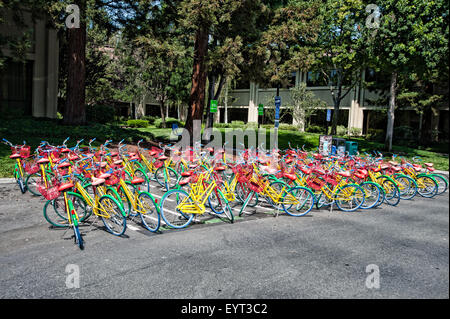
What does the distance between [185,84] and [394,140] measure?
62.8 feet

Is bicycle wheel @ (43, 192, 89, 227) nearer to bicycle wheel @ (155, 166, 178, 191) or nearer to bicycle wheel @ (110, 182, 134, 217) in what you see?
bicycle wheel @ (110, 182, 134, 217)

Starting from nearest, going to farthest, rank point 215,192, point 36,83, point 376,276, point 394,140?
1. point 376,276
2. point 215,192
3. point 36,83
4. point 394,140

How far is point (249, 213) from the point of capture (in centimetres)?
805

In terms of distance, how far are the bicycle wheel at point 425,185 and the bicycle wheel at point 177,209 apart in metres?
6.31

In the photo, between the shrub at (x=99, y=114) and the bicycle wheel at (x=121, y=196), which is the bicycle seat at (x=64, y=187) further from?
the shrub at (x=99, y=114)

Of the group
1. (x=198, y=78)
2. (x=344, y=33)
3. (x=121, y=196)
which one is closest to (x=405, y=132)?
(x=344, y=33)

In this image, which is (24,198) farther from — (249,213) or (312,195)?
(312,195)

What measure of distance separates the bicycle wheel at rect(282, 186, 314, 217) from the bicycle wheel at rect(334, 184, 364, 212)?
771 mm

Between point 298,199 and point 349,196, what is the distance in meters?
1.29

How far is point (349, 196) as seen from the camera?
8.27 meters

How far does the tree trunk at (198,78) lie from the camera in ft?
61.7

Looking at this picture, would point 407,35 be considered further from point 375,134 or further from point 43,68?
point 43,68

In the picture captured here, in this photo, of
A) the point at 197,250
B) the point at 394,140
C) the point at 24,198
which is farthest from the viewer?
the point at 394,140

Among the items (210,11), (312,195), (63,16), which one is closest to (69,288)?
(312,195)
